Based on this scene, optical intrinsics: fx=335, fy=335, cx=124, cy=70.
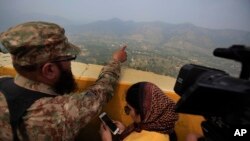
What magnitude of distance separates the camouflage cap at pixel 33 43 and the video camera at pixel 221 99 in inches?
32.8

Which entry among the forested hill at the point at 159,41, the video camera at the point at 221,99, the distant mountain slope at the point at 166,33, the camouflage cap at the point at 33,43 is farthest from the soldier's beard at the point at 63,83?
the distant mountain slope at the point at 166,33

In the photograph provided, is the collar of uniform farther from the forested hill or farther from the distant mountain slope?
the distant mountain slope

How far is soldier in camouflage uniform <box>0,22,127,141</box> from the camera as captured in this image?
5.46 feet

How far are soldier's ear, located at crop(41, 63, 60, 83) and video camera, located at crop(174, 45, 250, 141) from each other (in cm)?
85

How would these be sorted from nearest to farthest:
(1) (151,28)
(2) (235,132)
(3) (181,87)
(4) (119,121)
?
1. (2) (235,132)
2. (3) (181,87)
3. (4) (119,121)
4. (1) (151,28)

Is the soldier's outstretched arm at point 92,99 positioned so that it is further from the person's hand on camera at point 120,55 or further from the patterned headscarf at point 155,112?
the patterned headscarf at point 155,112

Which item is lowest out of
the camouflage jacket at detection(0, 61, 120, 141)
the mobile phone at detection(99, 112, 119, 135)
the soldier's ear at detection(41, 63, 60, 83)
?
the mobile phone at detection(99, 112, 119, 135)

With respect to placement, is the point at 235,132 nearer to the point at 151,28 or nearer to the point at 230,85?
the point at 230,85

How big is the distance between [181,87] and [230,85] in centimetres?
26

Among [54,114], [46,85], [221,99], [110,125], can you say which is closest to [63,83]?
[46,85]

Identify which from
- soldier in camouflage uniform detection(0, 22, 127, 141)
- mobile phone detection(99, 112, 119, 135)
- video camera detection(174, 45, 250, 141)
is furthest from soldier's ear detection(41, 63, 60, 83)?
video camera detection(174, 45, 250, 141)

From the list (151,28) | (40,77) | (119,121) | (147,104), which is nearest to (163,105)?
(147,104)

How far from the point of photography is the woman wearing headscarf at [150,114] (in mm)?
1737

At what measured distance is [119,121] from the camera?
7.13 ft
